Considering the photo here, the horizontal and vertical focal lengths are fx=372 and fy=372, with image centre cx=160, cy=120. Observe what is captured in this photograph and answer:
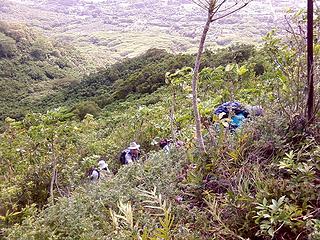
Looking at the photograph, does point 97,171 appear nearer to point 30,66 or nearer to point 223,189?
point 223,189

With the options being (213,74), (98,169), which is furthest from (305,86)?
(213,74)

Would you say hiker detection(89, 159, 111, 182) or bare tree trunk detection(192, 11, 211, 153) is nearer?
bare tree trunk detection(192, 11, 211, 153)

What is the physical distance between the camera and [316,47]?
2.11 meters

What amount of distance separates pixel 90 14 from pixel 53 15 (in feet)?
43.5

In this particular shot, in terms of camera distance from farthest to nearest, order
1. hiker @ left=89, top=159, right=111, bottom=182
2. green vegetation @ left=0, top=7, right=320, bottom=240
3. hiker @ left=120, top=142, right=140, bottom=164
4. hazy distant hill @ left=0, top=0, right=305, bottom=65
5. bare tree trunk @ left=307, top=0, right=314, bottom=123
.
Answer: hazy distant hill @ left=0, top=0, right=305, bottom=65 → hiker @ left=120, top=142, right=140, bottom=164 → hiker @ left=89, top=159, right=111, bottom=182 → bare tree trunk @ left=307, top=0, right=314, bottom=123 → green vegetation @ left=0, top=7, right=320, bottom=240

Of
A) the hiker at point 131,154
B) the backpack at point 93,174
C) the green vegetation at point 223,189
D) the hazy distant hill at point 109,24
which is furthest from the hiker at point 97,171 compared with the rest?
the hazy distant hill at point 109,24

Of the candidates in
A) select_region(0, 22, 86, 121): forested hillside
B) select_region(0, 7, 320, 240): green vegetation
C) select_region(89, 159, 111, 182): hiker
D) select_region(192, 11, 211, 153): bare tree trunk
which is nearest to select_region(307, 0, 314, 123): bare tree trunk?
select_region(0, 7, 320, 240): green vegetation

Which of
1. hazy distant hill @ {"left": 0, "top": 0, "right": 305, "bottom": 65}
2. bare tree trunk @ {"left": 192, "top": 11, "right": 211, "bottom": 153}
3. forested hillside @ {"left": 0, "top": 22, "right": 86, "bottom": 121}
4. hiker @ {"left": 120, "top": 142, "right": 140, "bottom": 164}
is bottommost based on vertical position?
hazy distant hill @ {"left": 0, "top": 0, "right": 305, "bottom": 65}

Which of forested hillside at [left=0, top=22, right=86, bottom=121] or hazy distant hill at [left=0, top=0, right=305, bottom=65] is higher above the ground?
forested hillside at [left=0, top=22, right=86, bottom=121]

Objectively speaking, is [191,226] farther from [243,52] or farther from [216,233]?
[243,52]

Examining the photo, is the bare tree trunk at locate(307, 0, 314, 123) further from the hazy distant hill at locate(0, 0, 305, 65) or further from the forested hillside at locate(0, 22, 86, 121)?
the hazy distant hill at locate(0, 0, 305, 65)

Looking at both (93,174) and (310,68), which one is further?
(93,174)

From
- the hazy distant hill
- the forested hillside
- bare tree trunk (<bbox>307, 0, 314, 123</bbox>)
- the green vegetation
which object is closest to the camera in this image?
the green vegetation

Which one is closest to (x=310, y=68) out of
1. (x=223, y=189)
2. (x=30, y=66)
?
(x=223, y=189)
